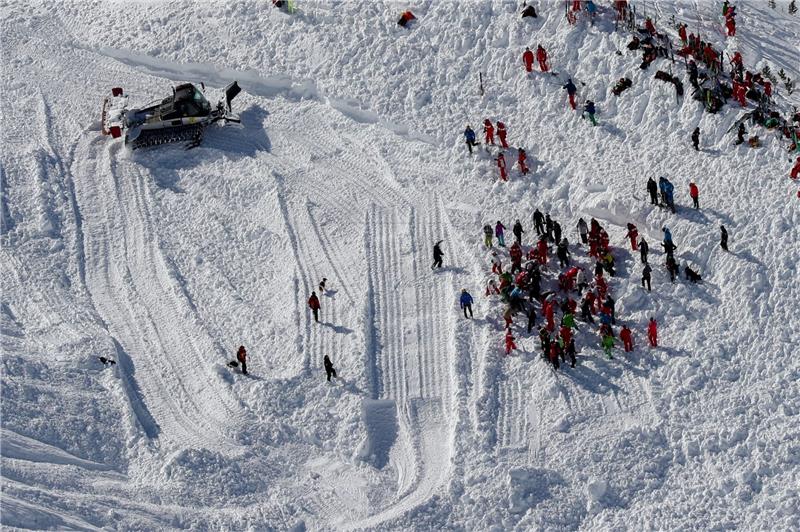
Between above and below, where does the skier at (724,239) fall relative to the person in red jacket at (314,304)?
above

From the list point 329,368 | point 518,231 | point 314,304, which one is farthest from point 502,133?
point 329,368

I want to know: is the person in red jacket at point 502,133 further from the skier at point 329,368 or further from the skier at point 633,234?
the skier at point 329,368

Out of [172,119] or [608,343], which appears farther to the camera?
[172,119]

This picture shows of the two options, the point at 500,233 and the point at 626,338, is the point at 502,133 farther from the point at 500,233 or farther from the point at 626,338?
the point at 626,338

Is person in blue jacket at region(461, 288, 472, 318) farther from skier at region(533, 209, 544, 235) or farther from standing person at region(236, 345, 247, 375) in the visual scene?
Result: standing person at region(236, 345, 247, 375)

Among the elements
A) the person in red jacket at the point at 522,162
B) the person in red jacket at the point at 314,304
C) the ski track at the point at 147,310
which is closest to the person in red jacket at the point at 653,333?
the person in red jacket at the point at 522,162

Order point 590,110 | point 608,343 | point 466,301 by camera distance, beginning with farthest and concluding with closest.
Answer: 1. point 590,110
2. point 466,301
3. point 608,343

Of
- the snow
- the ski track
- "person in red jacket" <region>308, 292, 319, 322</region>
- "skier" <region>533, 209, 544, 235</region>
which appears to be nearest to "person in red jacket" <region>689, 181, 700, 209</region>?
the snow
